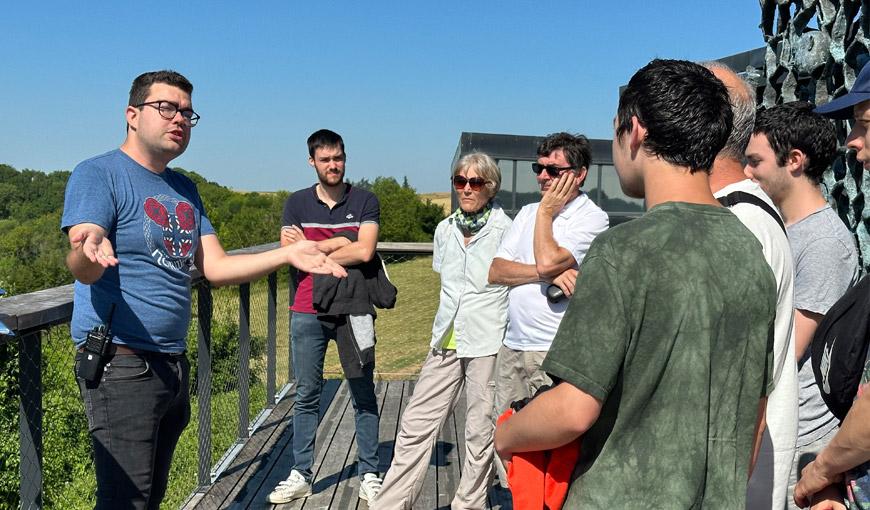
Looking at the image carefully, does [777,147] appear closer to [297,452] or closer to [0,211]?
[297,452]

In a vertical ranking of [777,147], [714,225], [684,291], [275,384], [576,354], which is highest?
[777,147]

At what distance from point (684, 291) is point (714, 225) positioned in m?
0.16

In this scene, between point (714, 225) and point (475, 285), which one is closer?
point (714, 225)

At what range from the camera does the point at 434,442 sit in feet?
12.9

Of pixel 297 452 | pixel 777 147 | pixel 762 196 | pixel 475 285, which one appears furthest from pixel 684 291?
pixel 297 452

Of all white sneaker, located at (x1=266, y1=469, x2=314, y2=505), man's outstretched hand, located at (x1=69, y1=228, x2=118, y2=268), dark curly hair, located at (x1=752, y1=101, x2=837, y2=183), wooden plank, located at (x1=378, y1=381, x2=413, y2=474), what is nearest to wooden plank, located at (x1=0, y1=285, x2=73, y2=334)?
man's outstretched hand, located at (x1=69, y1=228, x2=118, y2=268)

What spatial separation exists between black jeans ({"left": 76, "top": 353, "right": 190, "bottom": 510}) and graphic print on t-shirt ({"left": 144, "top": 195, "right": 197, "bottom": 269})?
33 centimetres

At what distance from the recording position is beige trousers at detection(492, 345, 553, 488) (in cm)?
353

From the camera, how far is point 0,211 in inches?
1789

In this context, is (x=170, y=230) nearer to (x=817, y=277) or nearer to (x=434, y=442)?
(x=434, y=442)

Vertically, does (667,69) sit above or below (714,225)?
above

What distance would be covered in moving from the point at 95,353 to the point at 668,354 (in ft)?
5.82

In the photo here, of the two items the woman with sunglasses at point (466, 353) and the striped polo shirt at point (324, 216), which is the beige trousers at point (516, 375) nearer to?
the woman with sunglasses at point (466, 353)

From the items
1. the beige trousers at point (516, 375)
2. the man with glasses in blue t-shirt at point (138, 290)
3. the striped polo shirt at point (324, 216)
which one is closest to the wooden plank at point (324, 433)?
the striped polo shirt at point (324, 216)
